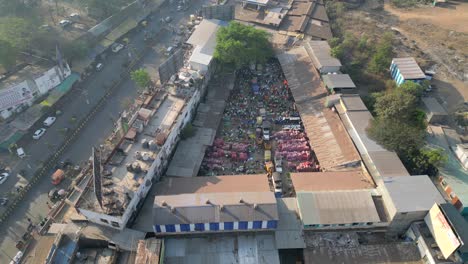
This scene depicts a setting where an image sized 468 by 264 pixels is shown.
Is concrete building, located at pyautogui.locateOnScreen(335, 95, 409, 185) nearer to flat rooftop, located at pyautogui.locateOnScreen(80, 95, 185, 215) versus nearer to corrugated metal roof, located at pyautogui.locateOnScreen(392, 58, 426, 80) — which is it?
corrugated metal roof, located at pyautogui.locateOnScreen(392, 58, 426, 80)

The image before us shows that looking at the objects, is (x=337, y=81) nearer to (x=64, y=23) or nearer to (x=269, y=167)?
(x=269, y=167)

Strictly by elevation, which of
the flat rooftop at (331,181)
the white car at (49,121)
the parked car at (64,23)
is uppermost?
the flat rooftop at (331,181)

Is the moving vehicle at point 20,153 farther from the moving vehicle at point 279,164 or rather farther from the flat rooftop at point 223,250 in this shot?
the moving vehicle at point 279,164

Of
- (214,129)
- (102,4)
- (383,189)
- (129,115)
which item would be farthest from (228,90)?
(102,4)

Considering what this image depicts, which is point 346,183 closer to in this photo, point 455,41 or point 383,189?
point 383,189

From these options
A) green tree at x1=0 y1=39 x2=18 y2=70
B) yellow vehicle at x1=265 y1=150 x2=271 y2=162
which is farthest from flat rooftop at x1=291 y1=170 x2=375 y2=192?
green tree at x1=0 y1=39 x2=18 y2=70

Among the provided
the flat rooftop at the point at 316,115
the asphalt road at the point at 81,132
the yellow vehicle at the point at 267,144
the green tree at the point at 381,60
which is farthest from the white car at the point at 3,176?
the green tree at the point at 381,60

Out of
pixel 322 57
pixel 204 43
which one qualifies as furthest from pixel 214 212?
pixel 322 57
